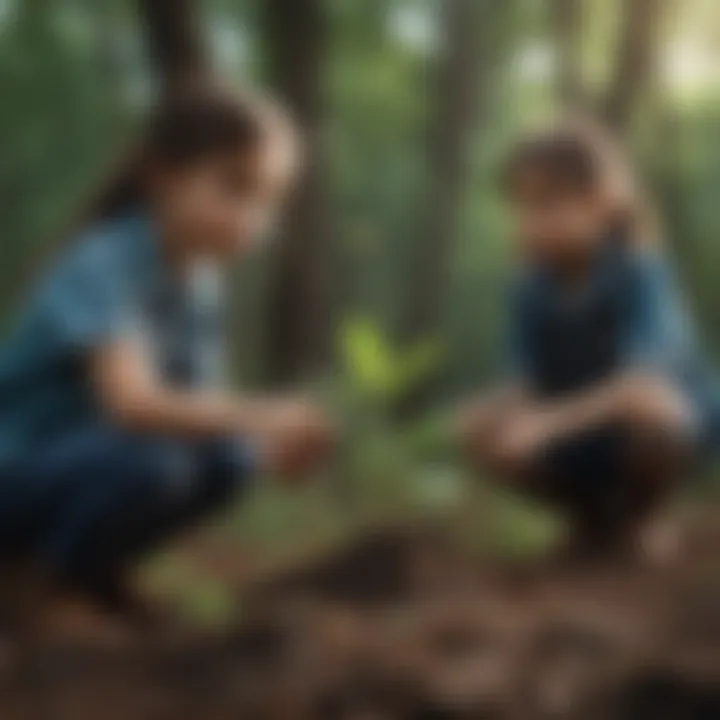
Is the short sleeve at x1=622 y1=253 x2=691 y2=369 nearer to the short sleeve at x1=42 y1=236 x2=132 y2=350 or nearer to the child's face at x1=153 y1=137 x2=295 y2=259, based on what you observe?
the child's face at x1=153 y1=137 x2=295 y2=259

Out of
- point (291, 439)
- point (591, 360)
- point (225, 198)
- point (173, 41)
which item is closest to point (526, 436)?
point (591, 360)

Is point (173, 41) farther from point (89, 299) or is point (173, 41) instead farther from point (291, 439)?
point (291, 439)

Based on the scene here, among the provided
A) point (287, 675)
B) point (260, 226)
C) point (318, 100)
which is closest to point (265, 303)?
point (260, 226)

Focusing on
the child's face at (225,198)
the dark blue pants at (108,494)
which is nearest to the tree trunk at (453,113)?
the child's face at (225,198)

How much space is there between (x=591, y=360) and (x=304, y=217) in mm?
263

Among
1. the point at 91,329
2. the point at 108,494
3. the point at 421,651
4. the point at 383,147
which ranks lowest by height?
the point at 421,651

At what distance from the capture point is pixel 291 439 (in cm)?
133

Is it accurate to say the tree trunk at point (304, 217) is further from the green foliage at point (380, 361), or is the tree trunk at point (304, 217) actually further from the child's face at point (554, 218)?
the child's face at point (554, 218)

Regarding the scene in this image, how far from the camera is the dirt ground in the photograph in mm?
1299

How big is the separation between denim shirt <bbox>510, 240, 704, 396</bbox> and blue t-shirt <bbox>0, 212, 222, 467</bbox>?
0.86 ft

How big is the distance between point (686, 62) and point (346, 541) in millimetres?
487

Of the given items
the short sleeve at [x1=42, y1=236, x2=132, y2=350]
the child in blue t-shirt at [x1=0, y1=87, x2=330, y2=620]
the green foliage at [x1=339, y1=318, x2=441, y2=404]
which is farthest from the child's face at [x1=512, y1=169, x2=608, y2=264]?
the short sleeve at [x1=42, y1=236, x2=132, y2=350]

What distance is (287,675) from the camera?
1.31 meters

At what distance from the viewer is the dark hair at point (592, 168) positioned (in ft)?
4.46
